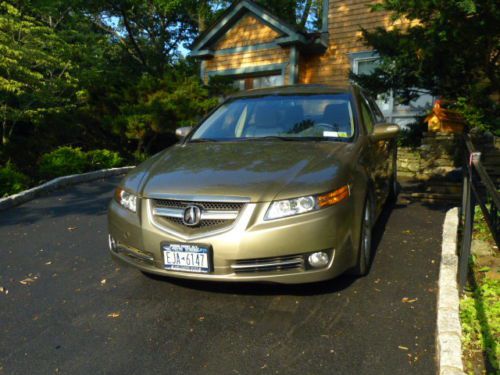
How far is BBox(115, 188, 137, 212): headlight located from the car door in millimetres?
2185

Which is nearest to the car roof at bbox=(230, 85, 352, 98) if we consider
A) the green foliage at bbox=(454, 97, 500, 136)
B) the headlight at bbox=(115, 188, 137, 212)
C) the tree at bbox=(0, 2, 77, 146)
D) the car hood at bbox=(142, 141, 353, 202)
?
the car hood at bbox=(142, 141, 353, 202)

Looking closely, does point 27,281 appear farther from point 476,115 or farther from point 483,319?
point 476,115

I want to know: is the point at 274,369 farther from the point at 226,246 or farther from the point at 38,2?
the point at 38,2

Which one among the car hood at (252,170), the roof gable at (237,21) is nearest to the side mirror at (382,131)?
the car hood at (252,170)

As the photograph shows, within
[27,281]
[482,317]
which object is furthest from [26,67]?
[482,317]

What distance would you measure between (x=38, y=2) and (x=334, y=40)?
9.69 meters

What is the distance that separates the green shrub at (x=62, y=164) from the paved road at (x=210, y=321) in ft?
15.7

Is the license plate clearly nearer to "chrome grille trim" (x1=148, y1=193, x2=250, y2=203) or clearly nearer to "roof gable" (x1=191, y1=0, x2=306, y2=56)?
"chrome grille trim" (x1=148, y1=193, x2=250, y2=203)

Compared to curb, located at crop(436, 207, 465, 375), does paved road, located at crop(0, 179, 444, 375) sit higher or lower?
lower

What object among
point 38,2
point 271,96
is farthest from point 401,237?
point 38,2

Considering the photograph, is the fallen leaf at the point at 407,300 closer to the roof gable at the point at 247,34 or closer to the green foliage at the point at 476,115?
the green foliage at the point at 476,115

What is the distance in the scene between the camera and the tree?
827 cm

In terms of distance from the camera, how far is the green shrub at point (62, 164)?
908 cm

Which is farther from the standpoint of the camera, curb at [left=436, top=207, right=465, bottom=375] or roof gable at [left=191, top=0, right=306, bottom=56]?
roof gable at [left=191, top=0, right=306, bottom=56]
